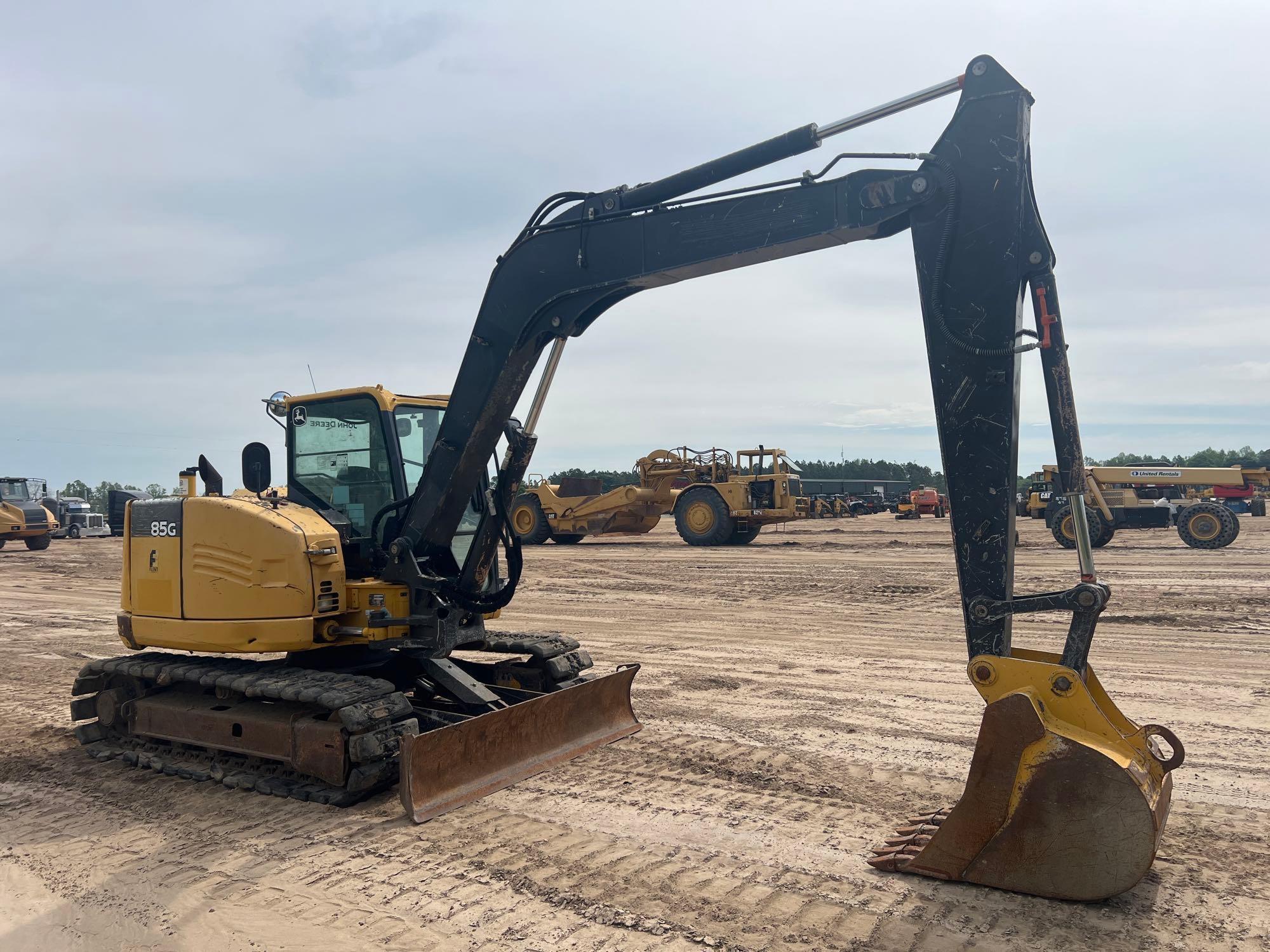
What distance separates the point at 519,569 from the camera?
6.31 meters

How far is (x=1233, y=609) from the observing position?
11.8 metres

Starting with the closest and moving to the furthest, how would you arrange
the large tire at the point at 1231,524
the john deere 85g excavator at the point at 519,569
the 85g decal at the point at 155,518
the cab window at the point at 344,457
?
the john deere 85g excavator at the point at 519,569 → the 85g decal at the point at 155,518 → the cab window at the point at 344,457 → the large tire at the point at 1231,524

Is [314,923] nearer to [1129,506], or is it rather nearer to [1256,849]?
[1256,849]

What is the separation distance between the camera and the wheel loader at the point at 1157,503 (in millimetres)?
20344

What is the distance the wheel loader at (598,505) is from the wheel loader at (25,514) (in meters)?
15.3

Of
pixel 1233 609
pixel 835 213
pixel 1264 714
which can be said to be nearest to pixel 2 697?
pixel 835 213

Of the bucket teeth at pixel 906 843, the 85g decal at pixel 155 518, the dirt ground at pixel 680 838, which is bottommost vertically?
the dirt ground at pixel 680 838

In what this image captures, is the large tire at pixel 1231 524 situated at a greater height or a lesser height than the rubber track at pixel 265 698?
greater

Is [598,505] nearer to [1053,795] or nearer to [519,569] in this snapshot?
[519,569]

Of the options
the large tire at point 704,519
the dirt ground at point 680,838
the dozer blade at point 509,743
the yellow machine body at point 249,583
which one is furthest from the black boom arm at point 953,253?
the large tire at point 704,519

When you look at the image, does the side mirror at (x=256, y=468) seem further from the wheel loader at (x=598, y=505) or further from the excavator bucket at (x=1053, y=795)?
the wheel loader at (x=598, y=505)

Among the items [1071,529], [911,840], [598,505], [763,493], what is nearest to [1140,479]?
[1071,529]

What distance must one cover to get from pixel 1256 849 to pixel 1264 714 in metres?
2.86

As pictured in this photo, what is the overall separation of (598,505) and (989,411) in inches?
844
